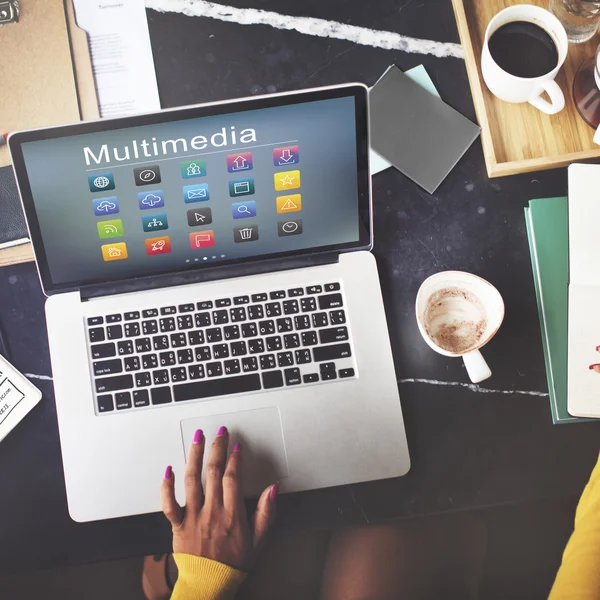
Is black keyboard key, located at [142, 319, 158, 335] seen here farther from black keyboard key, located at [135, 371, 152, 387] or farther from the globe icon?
the globe icon

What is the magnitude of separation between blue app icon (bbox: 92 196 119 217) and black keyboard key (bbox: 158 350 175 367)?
0.19 metres

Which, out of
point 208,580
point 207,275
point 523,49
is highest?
point 523,49

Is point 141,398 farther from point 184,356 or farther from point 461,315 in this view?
point 461,315

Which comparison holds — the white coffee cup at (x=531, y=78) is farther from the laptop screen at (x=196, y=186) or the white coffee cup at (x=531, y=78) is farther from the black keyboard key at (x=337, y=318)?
the black keyboard key at (x=337, y=318)

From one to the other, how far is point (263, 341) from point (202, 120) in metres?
0.28

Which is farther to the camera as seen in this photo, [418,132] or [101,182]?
[418,132]

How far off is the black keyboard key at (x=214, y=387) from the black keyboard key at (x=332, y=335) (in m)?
0.10

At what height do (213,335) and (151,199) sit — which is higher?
(151,199)

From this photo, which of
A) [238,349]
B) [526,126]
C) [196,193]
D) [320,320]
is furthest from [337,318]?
[526,126]

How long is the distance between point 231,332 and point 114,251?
7.1 inches

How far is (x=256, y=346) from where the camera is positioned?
2.46 ft

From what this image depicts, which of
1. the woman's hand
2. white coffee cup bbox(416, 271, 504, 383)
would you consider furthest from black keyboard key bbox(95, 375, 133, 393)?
white coffee cup bbox(416, 271, 504, 383)

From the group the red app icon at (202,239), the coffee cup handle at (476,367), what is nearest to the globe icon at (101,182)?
the red app icon at (202,239)

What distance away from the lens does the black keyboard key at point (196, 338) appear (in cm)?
75
